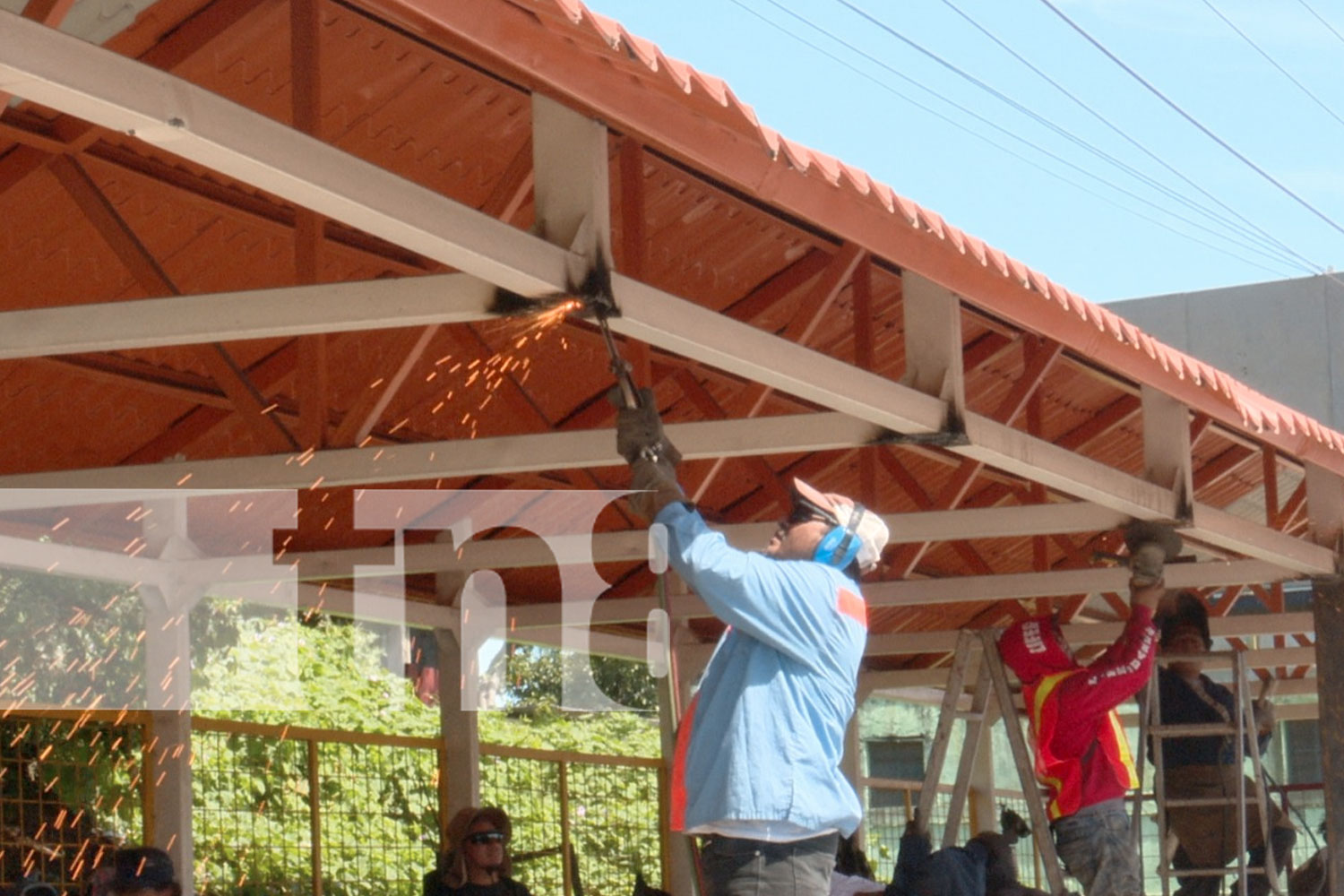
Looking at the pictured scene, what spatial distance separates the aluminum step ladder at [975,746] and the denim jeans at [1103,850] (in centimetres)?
9

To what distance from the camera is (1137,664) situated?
8273 millimetres

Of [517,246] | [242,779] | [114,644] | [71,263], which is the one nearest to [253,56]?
[71,263]

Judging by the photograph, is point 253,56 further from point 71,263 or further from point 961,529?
point 961,529

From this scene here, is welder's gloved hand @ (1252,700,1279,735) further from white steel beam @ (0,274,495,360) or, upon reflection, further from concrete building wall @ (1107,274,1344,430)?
concrete building wall @ (1107,274,1344,430)

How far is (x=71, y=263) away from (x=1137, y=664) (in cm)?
438

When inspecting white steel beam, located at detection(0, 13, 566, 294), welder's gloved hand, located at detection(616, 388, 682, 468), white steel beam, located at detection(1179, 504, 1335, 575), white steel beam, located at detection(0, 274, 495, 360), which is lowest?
welder's gloved hand, located at detection(616, 388, 682, 468)

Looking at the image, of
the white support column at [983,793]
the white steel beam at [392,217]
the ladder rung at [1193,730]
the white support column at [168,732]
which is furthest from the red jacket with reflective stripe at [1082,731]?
the white support column at [983,793]

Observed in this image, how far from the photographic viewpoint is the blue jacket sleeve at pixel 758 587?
14.5 ft

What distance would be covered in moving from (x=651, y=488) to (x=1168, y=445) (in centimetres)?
462

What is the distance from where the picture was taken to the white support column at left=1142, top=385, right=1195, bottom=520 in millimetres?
8711

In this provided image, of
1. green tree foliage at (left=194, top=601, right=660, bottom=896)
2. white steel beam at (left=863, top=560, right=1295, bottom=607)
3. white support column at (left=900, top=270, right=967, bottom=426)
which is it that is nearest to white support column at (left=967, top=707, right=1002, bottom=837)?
green tree foliage at (left=194, top=601, right=660, bottom=896)

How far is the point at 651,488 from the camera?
15.4ft

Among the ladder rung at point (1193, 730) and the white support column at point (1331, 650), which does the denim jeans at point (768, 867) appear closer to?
the ladder rung at point (1193, 730)

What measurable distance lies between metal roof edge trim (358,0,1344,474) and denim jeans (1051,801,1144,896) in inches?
68.3
